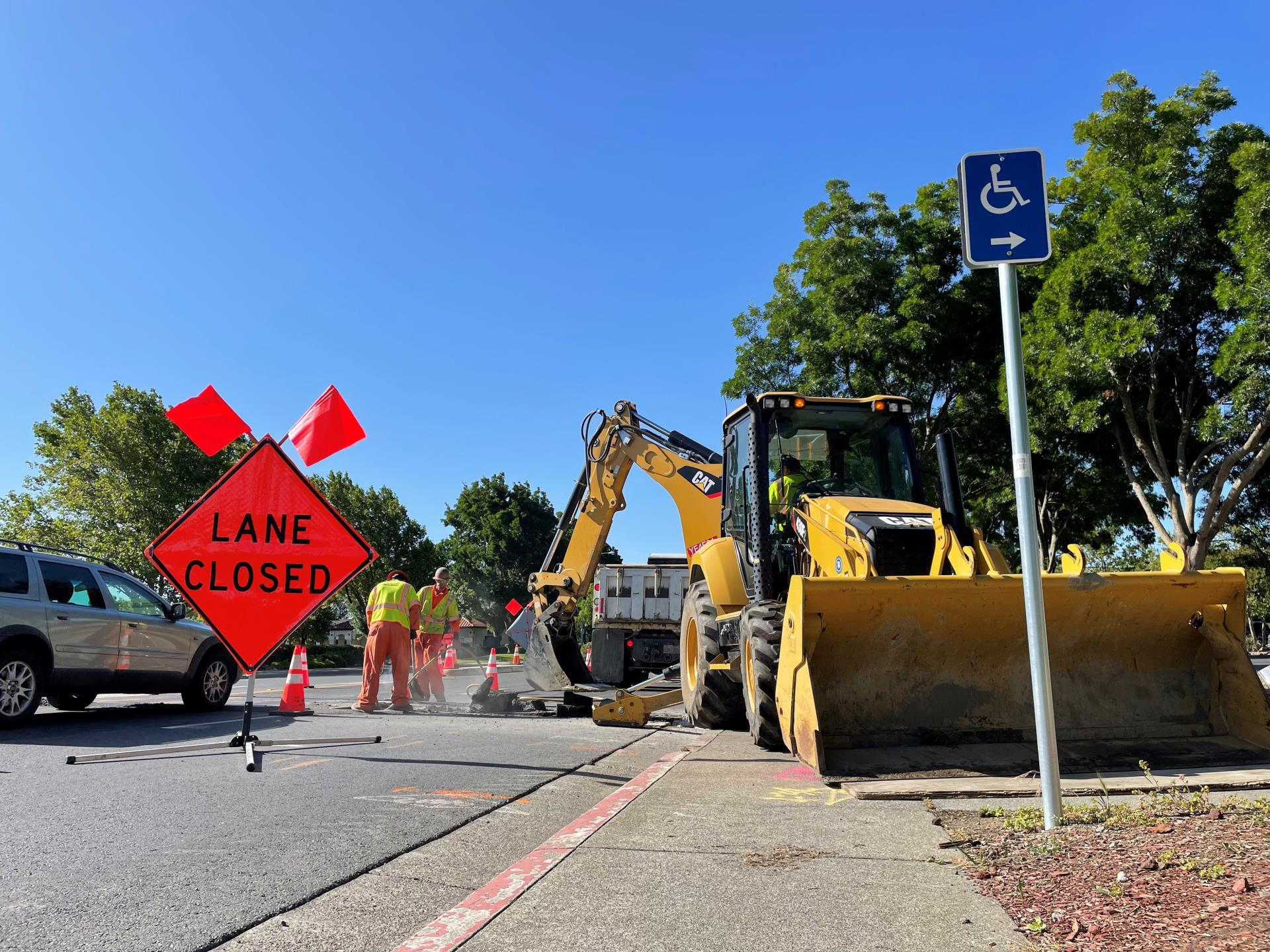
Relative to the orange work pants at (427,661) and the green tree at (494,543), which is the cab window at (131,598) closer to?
the orange work pants at (427,661)

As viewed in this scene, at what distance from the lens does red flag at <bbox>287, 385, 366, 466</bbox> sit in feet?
31.6

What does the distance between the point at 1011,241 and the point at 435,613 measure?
395 inches

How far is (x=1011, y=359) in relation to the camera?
14.7ft

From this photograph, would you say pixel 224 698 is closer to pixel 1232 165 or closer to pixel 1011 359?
pixel 1011 359

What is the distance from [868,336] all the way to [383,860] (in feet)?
54.4

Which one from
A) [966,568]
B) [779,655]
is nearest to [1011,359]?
[966,568]

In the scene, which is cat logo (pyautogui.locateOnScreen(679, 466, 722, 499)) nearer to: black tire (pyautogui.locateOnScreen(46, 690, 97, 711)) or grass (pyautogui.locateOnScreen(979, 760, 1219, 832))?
grass (pyautogui.locateOnScreen(979, 760, 1219, 832))

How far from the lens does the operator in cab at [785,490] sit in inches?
317

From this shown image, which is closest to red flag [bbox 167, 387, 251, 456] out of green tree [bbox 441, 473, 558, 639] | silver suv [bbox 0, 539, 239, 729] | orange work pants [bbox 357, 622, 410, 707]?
silver suv [bbox 0, 539, 239, 729]

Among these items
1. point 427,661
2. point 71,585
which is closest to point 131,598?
point 71,585

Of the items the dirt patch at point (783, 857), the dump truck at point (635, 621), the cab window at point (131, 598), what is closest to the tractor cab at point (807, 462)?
the dirt patch at point (783, 857)

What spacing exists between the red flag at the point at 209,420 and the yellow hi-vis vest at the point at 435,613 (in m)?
3.61

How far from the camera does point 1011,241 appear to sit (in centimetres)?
462

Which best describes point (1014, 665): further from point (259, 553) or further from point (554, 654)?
point (554, 654)
